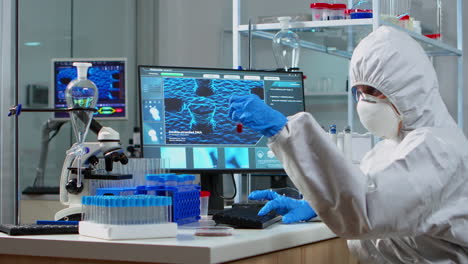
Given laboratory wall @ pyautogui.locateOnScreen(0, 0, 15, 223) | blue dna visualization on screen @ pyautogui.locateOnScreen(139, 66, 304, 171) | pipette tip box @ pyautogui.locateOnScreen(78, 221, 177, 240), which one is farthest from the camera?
laboratory wall @ pyautogui.locateOnScreen(0, 0, 15, 223)

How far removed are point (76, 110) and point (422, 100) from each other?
0.89 meters

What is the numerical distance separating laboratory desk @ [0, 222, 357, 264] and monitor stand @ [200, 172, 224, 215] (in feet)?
1.37

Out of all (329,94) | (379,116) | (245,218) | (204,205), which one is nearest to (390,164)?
(379,116)

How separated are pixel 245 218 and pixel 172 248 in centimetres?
39

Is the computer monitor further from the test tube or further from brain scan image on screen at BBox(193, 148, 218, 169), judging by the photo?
the test tube

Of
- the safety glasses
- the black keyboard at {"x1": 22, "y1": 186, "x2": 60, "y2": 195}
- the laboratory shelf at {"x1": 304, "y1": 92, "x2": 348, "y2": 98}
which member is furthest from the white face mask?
the laboratory shelf at {"x1": 304, "y1": 92, "x2": 348, "y2": 98}

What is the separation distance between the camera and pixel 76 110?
190 cm

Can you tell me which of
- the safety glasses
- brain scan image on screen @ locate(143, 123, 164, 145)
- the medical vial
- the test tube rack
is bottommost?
the test tube rack

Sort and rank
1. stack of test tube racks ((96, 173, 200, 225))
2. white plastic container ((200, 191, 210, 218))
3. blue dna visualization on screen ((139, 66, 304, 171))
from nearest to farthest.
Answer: stack of test tube racks ((96, 173, 200, 225)) → white plastic container ((200, 191, 210, 218)) → blue dna visualization on screen ((139, 66, 304, 171))

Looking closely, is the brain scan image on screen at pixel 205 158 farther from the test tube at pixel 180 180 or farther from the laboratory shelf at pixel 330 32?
the laboratory shelf at pixel 330 32

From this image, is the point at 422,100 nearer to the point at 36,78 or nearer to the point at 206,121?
the point at 206,121

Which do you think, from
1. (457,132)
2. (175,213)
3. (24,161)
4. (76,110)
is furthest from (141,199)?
(24,161)

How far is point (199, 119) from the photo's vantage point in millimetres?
2246

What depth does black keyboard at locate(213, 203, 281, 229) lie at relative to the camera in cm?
179
